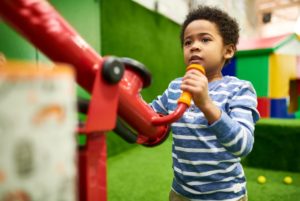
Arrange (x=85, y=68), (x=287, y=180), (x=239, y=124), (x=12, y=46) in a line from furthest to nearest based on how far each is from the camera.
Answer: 1. (x=287, y=180)
2. (x=12, y=46)
3. (x=239, y=124)
4. (x=85, y=68)

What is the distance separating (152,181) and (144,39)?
4.26ft

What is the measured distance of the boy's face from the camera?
29.0 inches

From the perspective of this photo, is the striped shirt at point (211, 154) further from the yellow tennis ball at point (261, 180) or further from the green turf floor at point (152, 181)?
the yellow tennis ball at point (261, 180)

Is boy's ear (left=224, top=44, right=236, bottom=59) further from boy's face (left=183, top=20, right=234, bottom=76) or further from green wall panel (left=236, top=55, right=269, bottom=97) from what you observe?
green wall panel (left=236, top=55, right=269, bottom=97)

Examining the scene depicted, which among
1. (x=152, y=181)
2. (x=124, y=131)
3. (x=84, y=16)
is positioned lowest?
(x=152, y=181)

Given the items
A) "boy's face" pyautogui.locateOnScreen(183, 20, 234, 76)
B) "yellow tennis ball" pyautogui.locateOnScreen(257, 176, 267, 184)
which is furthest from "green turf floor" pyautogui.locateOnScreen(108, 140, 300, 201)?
"boy's face" pyautogui.locateOnScreen(183, 20, 234, 76)

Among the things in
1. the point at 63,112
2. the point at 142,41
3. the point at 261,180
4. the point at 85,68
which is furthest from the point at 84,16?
the point at 63,112

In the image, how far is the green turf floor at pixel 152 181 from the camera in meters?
1.37

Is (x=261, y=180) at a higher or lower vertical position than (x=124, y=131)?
lower

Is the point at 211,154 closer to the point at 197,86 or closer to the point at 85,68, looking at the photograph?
the point at 197,86

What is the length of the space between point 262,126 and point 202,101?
145 cm

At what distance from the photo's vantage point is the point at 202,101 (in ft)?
1.65

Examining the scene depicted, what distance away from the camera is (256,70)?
2.55 metres

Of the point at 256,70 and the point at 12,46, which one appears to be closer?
the point at 12,46
